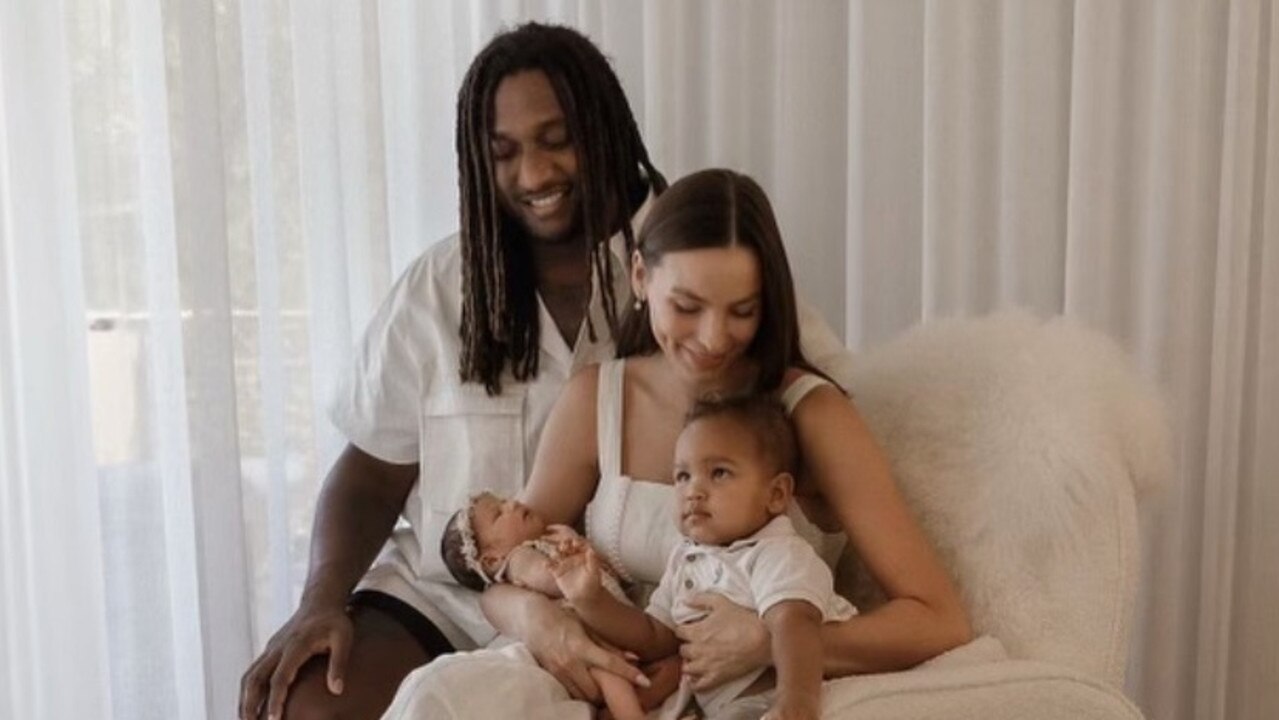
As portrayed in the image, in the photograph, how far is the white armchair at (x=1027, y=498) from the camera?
3.99 feet

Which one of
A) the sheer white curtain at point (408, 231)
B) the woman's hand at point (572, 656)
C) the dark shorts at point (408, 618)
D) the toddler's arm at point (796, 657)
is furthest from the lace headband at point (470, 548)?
the sheer white curtain at point (408, 231)

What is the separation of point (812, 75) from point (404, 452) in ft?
2.33

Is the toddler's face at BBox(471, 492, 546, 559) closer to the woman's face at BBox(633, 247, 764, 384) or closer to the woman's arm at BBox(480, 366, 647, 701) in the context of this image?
the woman's arm at BBox(480, 366, 647, 701)

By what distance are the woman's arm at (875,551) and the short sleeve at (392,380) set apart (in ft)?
1.81

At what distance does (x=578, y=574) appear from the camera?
1281 mm

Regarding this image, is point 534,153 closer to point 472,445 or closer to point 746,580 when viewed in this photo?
point 472,445

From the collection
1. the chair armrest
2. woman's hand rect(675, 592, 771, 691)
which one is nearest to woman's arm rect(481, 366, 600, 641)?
woman's hand rect(675, 592, 771, 691)

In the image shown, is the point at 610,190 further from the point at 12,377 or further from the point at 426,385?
the point at 12,377

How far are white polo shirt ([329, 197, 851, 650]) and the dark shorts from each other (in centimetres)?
1

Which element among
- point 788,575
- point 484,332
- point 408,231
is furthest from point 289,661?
point 408,231

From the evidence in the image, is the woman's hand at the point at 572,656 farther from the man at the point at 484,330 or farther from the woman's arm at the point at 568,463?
the man at the point at 484,330

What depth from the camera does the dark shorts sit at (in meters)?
1.60

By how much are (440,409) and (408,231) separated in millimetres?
341

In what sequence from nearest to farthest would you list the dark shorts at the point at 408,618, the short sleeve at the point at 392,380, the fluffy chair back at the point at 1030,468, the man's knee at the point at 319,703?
1. the fluffy chair back at the point at 1030,468
2. the man's knee at the point at 319,703
3. the dark shorts at the point at 408,618
4. the short sleeve at the point at 392,380
